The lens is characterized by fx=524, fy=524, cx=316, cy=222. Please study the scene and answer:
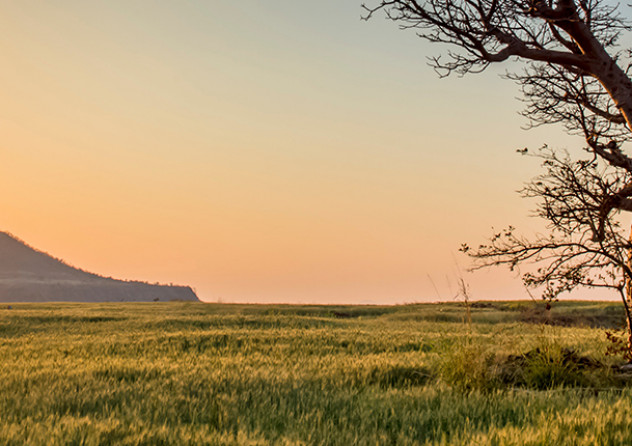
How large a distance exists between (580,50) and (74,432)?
34.0 ft

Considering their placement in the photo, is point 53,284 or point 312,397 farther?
point 53,284

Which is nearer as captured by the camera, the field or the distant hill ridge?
the field

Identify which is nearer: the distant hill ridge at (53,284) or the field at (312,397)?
the field at (312,397)

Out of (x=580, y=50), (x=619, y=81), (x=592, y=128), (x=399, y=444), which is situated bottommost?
(x=399, y=444)

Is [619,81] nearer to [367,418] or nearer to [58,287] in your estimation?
[367,418]

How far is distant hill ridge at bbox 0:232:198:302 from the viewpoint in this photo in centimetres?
10975

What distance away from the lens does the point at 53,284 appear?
116 meters

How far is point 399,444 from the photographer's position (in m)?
4.50

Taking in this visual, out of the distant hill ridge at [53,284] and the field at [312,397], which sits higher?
the distant hill ridge at [53,284]

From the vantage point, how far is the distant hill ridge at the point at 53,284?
110 m

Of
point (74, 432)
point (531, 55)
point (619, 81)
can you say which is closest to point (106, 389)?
point (74, 432)

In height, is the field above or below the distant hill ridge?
below

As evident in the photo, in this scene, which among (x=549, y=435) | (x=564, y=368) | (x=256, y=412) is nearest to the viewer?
(x=549, y=435)

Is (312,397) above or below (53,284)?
below
